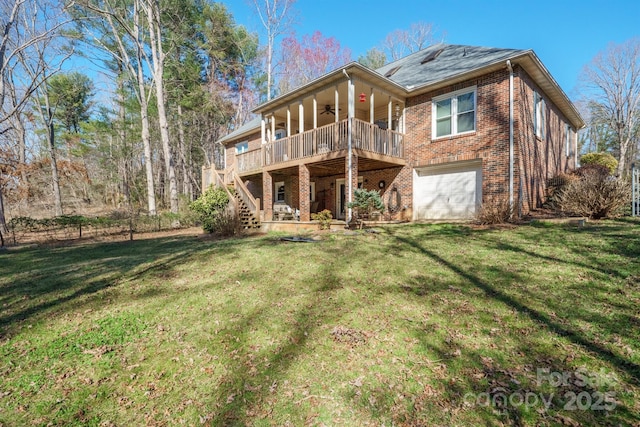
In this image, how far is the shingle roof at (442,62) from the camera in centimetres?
1027

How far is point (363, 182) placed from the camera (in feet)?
45.3

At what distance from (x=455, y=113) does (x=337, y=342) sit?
1037cm

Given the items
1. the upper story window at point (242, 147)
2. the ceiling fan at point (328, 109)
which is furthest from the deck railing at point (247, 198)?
the upper story window at point (242, 147)

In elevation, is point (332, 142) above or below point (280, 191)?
above

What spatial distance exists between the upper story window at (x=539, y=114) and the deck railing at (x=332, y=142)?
4.86m

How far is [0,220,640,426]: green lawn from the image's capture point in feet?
7.73

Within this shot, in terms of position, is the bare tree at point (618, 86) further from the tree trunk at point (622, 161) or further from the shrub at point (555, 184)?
the shrub at point (555, 184)

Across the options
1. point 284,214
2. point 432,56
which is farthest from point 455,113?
point 284,214

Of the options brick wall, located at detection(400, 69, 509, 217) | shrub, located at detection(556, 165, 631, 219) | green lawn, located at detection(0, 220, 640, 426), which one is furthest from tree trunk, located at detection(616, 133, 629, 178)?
green lawn, located at detection(0, 220, 640, 426)

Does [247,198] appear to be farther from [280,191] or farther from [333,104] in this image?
[333,104]

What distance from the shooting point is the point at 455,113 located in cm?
1081

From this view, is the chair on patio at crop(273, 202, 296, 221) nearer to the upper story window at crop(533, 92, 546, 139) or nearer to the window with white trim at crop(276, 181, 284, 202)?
the window with white trim at crop(276, 181, 284, 202)

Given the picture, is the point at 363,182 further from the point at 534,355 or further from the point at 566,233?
the point at 534,355

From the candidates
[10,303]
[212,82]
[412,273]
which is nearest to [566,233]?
[412,273]
